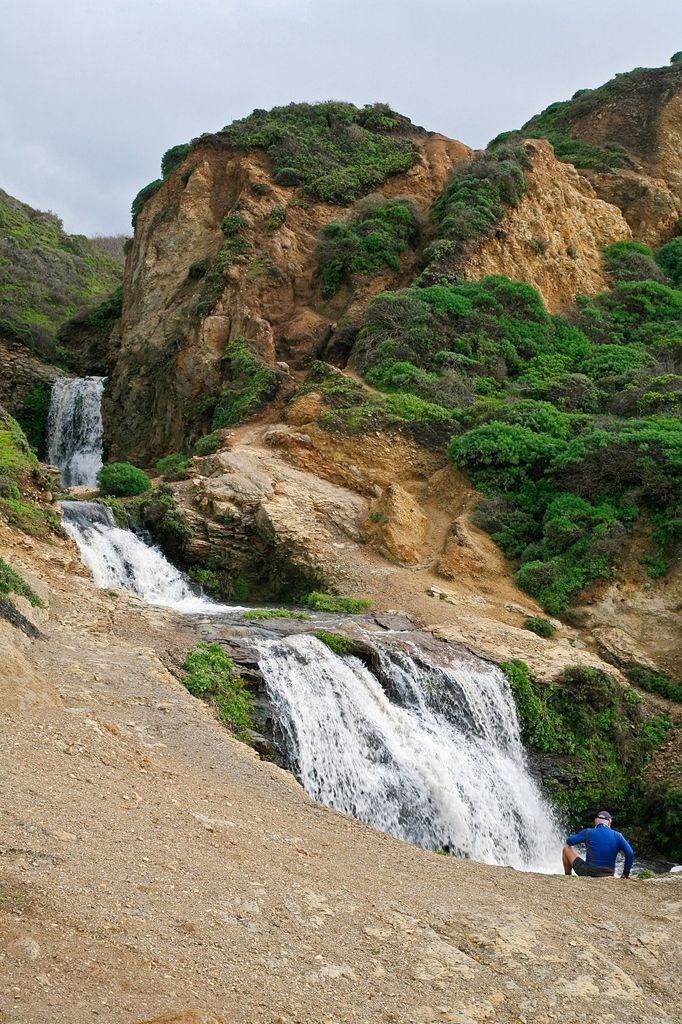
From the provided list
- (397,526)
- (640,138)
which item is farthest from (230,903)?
(640,138)

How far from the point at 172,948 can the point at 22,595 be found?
22.5 feet

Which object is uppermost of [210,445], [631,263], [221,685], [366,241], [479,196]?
Result: [479,196]

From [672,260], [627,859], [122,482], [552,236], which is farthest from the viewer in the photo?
[672,260]

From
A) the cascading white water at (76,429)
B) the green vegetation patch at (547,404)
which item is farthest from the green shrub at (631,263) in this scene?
the cascading white water at (76,429)

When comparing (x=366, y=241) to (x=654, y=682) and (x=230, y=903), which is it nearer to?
(x=654, y=682)

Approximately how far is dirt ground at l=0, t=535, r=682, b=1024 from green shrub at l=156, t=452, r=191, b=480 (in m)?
10.2

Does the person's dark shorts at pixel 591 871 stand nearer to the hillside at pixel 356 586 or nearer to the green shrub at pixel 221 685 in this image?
the hillside at pixel 356 586

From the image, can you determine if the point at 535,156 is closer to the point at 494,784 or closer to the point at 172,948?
the point at 494,784

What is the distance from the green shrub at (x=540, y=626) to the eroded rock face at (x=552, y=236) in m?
15.8

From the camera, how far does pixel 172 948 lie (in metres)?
5.26

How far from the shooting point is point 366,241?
1182 inches

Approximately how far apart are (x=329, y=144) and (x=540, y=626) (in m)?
25.8

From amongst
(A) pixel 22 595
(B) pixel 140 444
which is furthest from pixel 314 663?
(B) pixel 140 444

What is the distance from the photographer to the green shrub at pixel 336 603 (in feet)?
55.0
